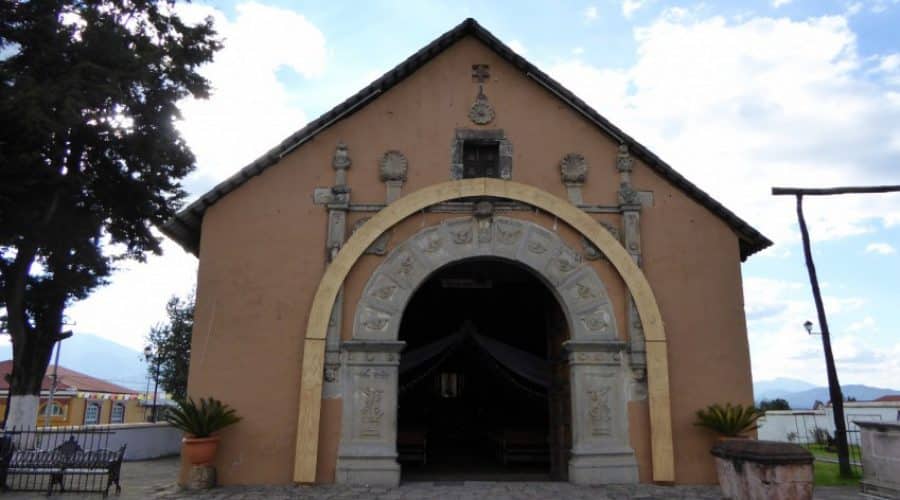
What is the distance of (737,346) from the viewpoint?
407 inches

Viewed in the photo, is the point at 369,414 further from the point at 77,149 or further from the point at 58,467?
the point at 77,149

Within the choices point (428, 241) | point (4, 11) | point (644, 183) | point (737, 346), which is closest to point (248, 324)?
point (428, 241)

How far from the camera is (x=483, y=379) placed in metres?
17.4

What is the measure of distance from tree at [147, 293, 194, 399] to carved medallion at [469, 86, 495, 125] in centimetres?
1489

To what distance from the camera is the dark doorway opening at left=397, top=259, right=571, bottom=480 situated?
38.9 ft

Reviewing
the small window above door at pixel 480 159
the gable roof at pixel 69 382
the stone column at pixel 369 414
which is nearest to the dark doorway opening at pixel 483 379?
the small window above door at pixel 480 159

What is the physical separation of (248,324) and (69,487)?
11.8 ft

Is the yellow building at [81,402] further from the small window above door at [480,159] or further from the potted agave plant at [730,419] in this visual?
the potted agave plant at [730,419]

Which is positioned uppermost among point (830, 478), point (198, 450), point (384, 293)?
point (384, 293)

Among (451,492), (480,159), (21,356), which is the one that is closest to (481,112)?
(480,159)

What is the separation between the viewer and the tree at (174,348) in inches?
854

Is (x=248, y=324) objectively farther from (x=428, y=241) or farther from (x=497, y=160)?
(x=497, y=160)

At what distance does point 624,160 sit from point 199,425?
8.25 metres

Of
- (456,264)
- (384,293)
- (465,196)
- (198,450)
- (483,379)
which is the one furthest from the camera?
(483,379)
